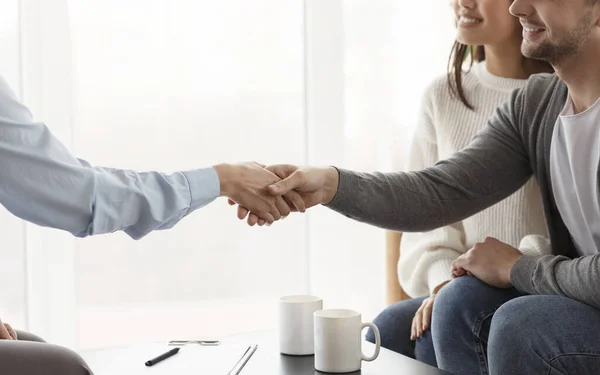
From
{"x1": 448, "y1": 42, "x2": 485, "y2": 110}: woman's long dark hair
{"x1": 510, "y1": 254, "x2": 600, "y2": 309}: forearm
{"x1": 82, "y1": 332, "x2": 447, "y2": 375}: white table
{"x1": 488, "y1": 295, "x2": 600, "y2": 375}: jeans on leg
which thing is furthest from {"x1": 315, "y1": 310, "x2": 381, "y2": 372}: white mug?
{"x1": 448, "y1": 42, "x2": 485, "y2": 110}: woman's long dark hair

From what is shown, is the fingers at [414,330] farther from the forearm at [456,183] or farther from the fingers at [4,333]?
the fingers at [4,333]

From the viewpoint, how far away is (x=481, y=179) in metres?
1.85

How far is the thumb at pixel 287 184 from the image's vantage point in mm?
1751

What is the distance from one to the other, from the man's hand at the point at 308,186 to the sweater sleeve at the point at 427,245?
472 millimetres

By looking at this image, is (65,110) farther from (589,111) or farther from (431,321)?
(589,111)

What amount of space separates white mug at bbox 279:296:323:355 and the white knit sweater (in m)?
0.65

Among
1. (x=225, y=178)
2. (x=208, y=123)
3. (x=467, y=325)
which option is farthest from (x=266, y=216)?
(x=208, y=123)

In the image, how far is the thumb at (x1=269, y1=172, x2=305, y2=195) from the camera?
1751mm

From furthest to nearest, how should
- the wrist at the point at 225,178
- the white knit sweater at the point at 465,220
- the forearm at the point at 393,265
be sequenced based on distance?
the forearm at the point at 393,265, the white knit sweater at the point at 465,220, the wrist at the point at 225,178

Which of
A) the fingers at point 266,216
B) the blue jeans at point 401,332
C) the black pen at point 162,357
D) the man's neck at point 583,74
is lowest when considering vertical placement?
the blue jeans at point 401,332

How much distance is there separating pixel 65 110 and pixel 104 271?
1.89 ft

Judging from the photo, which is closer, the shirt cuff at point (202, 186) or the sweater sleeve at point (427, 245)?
the shirt cuff at point (202, 186)

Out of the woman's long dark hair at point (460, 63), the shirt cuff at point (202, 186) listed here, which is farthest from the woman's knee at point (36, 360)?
the woman's long dark hair at point (460, 63)

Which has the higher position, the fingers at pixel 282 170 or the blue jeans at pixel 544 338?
the fingers at pixel 282 170
